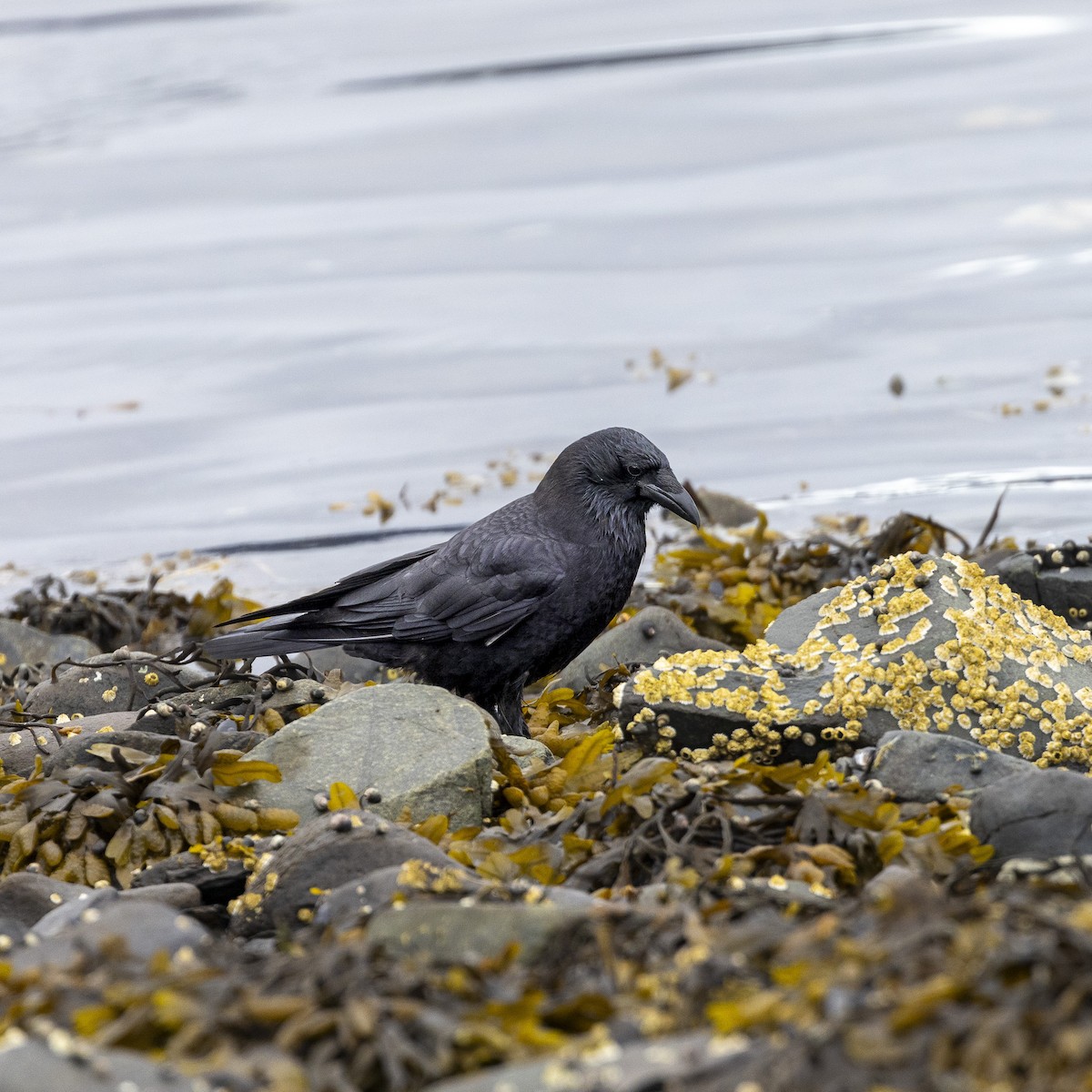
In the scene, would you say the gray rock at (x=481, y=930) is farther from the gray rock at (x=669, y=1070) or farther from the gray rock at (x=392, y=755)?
the gray rock at (x=392, y=755)

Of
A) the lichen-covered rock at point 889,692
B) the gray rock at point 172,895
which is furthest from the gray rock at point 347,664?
the gray rock at point 172,895

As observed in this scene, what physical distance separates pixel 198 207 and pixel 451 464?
7960 mm

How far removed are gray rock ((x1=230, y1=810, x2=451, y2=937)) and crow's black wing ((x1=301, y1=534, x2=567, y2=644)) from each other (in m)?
1.94

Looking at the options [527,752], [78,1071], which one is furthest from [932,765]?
[78,1071]

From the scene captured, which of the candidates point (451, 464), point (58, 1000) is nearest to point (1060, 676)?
point (58, 1000)

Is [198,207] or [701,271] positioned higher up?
[198,207]

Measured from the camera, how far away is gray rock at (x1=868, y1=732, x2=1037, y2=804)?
411 centimetres

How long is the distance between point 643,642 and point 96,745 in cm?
231

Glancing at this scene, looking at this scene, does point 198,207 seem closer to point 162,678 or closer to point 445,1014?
point 162,678

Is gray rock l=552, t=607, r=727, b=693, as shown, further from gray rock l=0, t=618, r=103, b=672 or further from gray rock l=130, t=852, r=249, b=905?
gray rock l=0, t=618, r=103, b=672

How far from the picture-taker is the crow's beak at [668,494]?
5.84 meters

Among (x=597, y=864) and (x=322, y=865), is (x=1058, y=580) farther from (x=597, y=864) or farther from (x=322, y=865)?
(x=322, y=865)

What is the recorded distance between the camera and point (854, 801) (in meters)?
3.88

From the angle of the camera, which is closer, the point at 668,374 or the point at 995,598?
the point at 995,598
